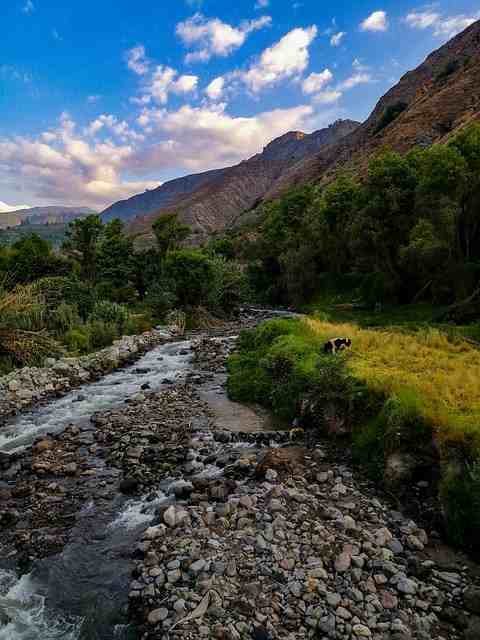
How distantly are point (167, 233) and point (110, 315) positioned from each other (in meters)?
20.6

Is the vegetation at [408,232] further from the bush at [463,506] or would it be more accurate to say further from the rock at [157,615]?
the rock at [157,615]

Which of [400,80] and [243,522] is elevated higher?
[400,80]

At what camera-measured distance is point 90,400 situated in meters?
16.2

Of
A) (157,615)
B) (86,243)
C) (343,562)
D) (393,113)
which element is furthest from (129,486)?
(393,113)

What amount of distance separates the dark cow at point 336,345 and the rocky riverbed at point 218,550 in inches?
203

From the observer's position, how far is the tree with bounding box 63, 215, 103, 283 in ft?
143

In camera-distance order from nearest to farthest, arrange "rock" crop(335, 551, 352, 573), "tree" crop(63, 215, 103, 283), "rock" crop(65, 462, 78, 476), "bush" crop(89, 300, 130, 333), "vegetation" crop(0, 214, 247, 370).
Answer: "rock" crop(335, 551, 352, 573), "rock" crop(65, 462, 78, 476), "vegetation" crop(0, 214, 247, 370), "bush" crop(89, 300, 130, 333), "tree" crop(63, 215, 103, 283)

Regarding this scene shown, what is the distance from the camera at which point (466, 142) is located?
79.4 feet

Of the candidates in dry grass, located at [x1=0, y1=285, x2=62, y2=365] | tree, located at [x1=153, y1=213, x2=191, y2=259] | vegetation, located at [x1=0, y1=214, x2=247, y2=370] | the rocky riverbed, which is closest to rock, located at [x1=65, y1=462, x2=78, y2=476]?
the rocky riverbed

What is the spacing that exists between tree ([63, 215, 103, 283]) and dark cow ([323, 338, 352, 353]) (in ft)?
112

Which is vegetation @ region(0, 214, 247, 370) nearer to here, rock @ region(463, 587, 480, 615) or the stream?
the stream

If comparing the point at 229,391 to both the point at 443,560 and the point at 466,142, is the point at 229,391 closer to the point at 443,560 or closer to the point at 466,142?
the point at 443,560

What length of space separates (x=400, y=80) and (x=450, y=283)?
180292 millimetres

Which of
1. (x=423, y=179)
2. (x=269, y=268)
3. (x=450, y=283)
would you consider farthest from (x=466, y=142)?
(x=269, y=268)
